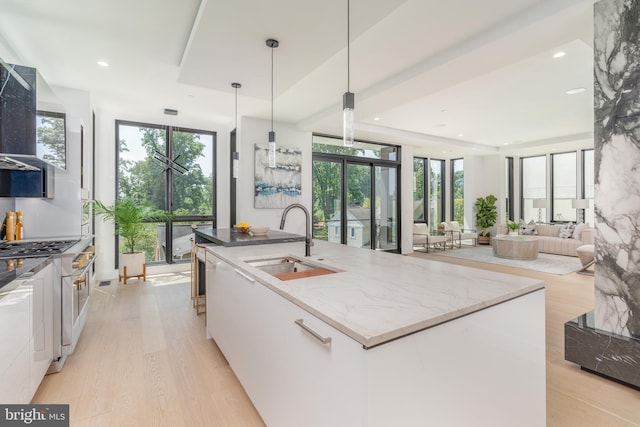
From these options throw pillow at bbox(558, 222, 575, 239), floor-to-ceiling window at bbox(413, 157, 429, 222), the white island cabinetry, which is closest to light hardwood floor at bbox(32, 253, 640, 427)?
the white island cabinetry

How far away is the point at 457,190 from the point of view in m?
10.2

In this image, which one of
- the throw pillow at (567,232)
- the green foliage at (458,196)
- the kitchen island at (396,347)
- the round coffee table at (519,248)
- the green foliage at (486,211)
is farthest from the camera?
the green foliage at (458,196)

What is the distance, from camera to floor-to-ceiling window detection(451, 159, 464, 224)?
10.1m

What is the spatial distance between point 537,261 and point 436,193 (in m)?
4.02

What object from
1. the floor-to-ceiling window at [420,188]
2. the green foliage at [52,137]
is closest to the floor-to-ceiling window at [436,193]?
the floor-to-ceiling window at [420,188]

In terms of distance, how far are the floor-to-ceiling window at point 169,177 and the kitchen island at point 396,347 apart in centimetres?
458

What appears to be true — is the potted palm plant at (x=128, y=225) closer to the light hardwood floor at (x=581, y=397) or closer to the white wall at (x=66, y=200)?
the white wall at (x=66, y=200)

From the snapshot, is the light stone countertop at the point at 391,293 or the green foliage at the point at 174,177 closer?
the light stone countertop at the point at 391,293

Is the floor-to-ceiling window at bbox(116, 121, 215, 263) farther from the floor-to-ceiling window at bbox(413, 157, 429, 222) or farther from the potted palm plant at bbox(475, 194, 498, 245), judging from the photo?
the potted palm plant at bbox(475, 194, 498, 245)

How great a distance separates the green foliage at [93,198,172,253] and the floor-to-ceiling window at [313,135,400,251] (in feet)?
A: 10.1

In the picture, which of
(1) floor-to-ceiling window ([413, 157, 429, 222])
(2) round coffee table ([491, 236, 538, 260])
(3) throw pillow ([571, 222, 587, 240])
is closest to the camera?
(2) round coffee table ([491, 236, 538, 260])

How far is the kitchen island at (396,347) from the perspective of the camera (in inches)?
38.9

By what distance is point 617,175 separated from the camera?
214cm

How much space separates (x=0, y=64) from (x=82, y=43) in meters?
0.97
